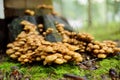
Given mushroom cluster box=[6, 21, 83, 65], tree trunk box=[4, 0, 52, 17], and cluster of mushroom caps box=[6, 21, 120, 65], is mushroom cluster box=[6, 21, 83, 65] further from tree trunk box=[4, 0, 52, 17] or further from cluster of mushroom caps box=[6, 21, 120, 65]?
tree trunk box=[4, 0, 52, 17]

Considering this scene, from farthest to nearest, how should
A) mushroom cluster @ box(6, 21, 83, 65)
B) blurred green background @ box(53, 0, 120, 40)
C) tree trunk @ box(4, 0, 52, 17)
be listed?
blurred green background @ box(53, 0, 120, 40) → tree trunk @ box(4, 0, 52, 17) → mushroom cluster @ box(6, 21, 83, 65)

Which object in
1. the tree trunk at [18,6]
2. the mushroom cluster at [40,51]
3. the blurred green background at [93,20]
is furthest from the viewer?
the blurred green background at [93,20]

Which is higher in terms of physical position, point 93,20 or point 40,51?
point 40,51

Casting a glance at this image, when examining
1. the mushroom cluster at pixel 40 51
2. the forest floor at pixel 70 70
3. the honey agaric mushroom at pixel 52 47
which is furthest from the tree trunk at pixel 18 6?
the forest floor at pixel 70 70

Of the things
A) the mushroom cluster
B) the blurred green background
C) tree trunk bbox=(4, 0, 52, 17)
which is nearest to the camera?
the mushroom cluster

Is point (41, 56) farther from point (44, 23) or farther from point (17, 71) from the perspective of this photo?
point (44, 23)

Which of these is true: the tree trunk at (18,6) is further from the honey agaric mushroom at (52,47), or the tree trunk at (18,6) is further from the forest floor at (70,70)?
the forest floor at (70,70)

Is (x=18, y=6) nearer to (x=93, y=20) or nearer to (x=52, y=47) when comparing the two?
(x=52, y=47)

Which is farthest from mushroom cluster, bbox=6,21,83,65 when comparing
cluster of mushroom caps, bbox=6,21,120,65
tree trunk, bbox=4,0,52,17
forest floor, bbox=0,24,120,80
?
tree trunk, bbox=4,0,52,17

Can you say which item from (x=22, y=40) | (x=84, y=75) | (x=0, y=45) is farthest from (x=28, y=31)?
(x=84, y=75)

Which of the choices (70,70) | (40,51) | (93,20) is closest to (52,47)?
(40,51)
